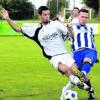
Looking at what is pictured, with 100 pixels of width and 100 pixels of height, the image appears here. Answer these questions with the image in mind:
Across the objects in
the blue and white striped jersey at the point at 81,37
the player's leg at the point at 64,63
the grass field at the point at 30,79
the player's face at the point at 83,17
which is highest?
the player's face at the point at 83,17

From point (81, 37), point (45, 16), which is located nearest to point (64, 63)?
point (45, 16)

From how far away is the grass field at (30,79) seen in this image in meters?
12.1

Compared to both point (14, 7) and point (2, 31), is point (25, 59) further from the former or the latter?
point (14, 7)

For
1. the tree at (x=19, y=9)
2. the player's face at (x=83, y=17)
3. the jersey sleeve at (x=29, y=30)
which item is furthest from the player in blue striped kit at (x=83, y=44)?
the tree at (x=19, y=9)

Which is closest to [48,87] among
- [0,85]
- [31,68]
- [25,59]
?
[0,85]

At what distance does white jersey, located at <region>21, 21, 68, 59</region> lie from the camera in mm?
11211

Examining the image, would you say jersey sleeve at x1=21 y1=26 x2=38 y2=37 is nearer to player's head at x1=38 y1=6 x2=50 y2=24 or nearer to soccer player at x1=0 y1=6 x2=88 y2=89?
soccer player at x1=0 y1=6 x2=88 y2=89

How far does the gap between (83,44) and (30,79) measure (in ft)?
12.0

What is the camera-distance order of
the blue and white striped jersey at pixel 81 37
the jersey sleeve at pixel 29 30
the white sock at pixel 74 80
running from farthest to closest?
1. the blue and white striped jersey at pixel 81 37
2. the jersey sleeve at pixel 29 30
3. the white sock at pixel 74 80

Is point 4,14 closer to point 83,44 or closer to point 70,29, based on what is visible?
point 70,29

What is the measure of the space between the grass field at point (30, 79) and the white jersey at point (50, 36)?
3.90 ft

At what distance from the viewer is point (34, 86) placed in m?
13.6

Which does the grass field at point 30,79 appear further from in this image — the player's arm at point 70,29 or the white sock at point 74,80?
the player's arm at point 70,29

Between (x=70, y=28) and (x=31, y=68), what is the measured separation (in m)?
7.10
